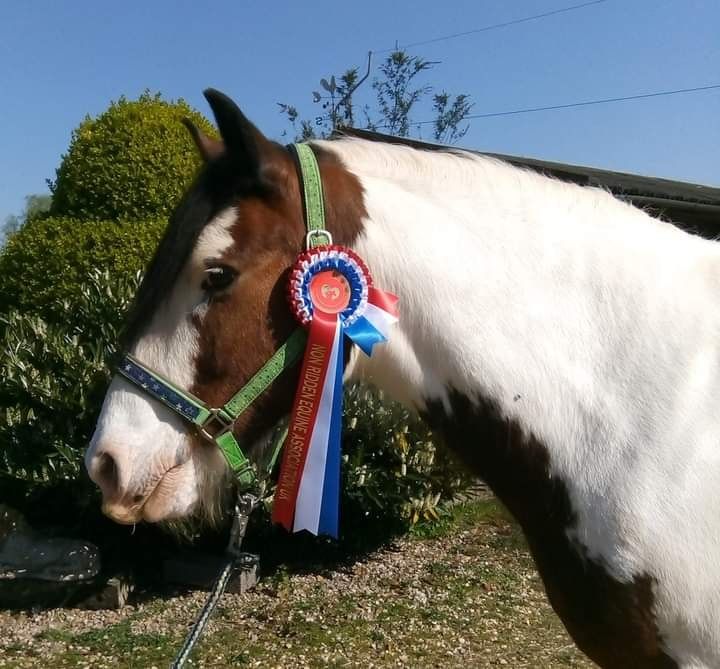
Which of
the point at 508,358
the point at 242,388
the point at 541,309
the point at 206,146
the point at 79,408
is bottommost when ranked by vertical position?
the point at 79,408

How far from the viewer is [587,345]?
1549 mm

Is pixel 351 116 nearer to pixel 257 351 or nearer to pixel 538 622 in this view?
pixel 538 622

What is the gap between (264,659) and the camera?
380 cm

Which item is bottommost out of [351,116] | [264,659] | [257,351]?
[264,659]

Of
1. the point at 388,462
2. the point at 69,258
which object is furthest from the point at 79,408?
the point at 388,462

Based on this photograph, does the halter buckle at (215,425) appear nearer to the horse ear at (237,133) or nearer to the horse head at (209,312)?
the horse head at (209,312)

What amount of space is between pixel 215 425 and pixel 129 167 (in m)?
3.88

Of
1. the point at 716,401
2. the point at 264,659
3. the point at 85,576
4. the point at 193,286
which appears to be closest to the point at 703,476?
the point at 716,401

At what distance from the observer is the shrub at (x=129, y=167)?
4922mm

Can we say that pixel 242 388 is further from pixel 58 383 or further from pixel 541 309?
pixel 58 383

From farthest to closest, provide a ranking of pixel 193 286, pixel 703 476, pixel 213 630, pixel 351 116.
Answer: pixel 351 116 → pixel 213 630 → pixel 193 286 → pixel 703 476

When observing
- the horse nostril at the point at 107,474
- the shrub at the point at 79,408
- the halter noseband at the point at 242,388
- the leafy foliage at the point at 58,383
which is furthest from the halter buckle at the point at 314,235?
the leafy foliage at the point at 58,383

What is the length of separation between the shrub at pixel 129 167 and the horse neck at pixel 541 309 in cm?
364

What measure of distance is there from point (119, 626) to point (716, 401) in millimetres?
3919
